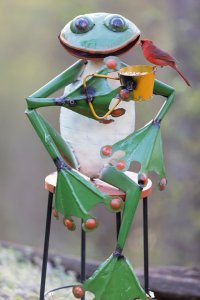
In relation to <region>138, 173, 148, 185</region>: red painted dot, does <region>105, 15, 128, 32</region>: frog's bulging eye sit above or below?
above

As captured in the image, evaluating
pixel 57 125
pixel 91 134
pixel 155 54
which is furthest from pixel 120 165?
pixel 57 125

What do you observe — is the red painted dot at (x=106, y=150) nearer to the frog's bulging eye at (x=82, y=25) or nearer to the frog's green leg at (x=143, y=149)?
the frog's green leg at (x=143, y=149)

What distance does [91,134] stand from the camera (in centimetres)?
193

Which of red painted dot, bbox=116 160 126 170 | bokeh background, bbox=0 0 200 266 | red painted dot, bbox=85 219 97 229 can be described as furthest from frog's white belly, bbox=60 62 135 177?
bokeh background, bbox=0 0 200 266

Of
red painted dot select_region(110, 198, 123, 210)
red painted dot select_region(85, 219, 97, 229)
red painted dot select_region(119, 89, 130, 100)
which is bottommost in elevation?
red painted dot select_region(85, 219, 97, 229)

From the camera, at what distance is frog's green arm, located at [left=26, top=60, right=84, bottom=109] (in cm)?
183

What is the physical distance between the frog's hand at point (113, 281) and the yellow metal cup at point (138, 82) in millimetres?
495

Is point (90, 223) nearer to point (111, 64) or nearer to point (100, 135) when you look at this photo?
point (100, 135)

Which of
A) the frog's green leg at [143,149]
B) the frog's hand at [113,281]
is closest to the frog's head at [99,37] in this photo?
the frog's green leg at [143,149]

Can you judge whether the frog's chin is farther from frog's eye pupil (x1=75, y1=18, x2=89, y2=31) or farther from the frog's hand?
the frog's hand

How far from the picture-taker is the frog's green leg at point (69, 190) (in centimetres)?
180

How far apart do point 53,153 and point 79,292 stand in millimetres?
437

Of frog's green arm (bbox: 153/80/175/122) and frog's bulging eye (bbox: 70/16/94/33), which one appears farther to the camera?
frog's green arm (bbox: 153/80/175/122)

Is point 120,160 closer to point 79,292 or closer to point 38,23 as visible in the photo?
point 79,292
